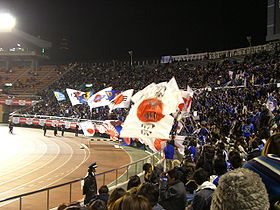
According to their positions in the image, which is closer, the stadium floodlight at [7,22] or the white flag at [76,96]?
the white flag at [76,96]

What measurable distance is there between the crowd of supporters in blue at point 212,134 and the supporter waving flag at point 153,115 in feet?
3.65

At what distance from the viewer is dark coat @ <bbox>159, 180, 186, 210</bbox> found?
5098 millimetres

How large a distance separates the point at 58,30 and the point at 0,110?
2058cm

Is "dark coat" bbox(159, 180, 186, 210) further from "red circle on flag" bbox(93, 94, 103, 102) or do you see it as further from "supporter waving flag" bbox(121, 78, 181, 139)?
"red circle on flag" bbox(93, 94, 103, 102)

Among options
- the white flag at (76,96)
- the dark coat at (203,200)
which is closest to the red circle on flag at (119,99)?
the white flag at (76,96)

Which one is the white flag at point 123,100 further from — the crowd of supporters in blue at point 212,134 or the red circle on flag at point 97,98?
the crowd of supporters in blue at point 212,134

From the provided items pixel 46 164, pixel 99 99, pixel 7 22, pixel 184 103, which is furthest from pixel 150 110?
pixel 7 22

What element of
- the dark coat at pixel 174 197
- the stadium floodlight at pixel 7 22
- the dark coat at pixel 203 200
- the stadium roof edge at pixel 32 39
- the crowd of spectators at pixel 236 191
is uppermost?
the stadium floodlight at pixel 7 22

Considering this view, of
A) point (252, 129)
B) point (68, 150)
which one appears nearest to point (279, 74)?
point (252, 129)

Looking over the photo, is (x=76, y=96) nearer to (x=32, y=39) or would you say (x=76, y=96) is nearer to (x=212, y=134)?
(x=212, y=134)

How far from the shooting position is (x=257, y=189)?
73.8 inches

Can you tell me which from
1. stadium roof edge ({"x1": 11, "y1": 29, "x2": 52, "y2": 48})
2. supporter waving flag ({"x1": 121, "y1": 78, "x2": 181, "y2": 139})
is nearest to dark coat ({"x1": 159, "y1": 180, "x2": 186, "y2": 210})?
supporter waving flag ({"x1": 121, "y1": 78, "x2": 181, "y2": 139})

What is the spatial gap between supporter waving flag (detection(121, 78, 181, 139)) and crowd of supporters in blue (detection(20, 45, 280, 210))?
3.65 ft

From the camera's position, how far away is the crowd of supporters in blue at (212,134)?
2.19 metres
